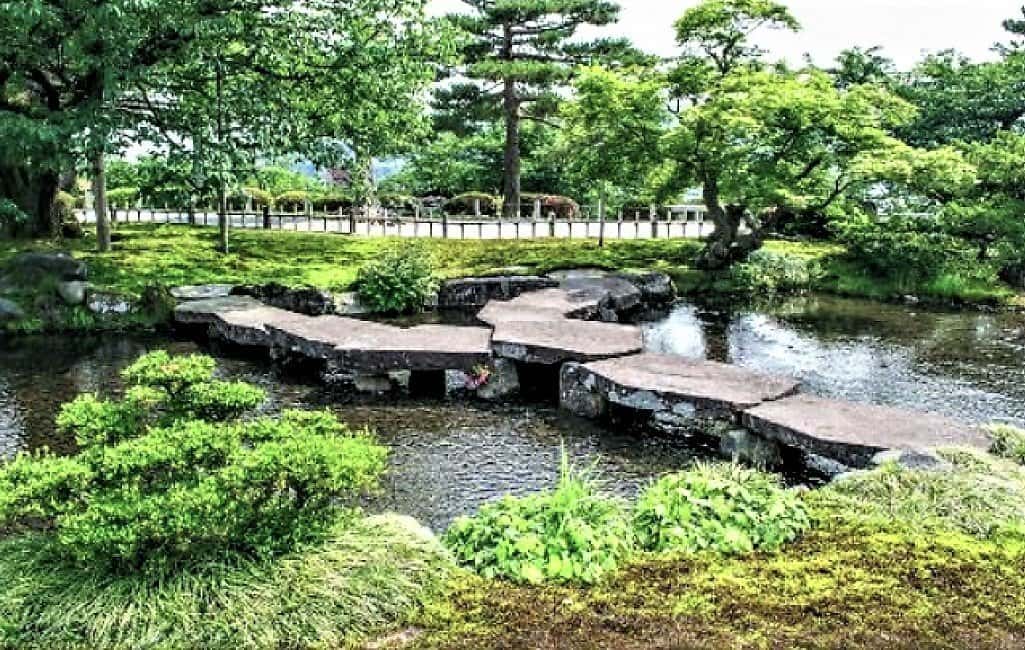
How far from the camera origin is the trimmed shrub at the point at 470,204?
39.4m

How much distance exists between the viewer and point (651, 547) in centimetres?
699

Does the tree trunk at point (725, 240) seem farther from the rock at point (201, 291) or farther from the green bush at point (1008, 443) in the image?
the green bush at point (1008, 443)

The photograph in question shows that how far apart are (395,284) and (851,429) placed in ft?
41.2

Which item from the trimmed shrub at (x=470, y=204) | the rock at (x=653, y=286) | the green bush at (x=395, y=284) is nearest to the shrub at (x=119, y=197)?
the trimmed shrub at (x=470, y=204)

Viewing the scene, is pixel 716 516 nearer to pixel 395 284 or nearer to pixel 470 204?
pixel 395 284

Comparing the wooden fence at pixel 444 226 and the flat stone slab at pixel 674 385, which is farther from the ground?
the wooden fence at pixel 444 226

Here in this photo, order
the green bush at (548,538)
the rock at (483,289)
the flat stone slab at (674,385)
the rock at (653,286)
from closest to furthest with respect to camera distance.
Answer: the green bush at (548,538) → the flat stone slab at (674,385) → the rock at (483,289) → the rock at (653,286)

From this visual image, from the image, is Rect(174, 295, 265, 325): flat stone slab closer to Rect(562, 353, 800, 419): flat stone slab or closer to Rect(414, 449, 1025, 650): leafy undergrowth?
Rect(562, 353, 800, 419): flat stone slab

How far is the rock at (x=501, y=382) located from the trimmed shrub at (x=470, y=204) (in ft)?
85.8

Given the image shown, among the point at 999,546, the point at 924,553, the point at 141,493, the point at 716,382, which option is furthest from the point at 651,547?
the point at 716,382

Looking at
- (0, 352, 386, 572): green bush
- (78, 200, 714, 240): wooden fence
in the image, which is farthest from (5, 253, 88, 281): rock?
(0, 352, 386, 572): green bush

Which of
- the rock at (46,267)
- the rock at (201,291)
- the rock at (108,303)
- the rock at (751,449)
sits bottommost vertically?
the rock at (751,449)

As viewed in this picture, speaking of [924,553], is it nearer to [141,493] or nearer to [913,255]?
[141,493]

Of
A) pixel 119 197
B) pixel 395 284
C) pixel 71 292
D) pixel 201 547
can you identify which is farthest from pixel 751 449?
pixel 119 197
